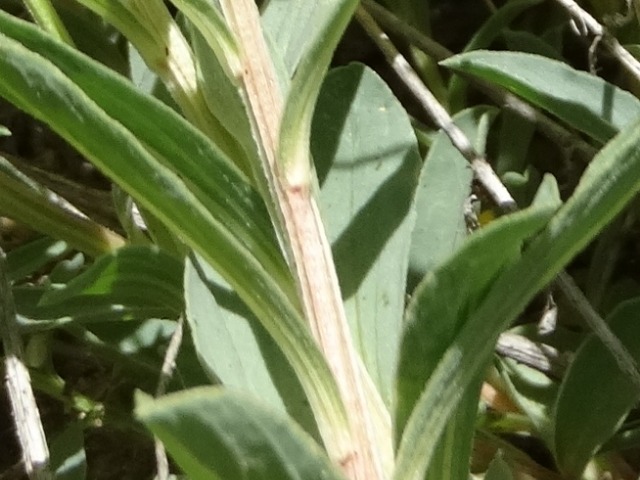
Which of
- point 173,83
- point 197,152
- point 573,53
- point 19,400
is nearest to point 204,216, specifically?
point 197,152

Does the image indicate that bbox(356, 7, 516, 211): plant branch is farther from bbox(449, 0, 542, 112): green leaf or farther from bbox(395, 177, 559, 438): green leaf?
bbox(395, 177, 559, 438): green leaf

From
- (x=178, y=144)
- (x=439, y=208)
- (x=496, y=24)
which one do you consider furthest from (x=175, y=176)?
(x=496, y=24)

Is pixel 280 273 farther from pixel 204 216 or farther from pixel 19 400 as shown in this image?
pixel 19 400

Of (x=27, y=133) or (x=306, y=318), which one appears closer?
(x=306, y=318)

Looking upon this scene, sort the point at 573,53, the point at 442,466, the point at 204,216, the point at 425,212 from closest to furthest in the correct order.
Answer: the point at 204,216
the point at 442,466
the point at 425,212
the point at 573,53

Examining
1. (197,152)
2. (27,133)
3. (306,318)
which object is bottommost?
(27,133)

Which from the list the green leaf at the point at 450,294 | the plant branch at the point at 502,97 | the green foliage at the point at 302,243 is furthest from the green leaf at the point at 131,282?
the plant branch at the point at 502,97
